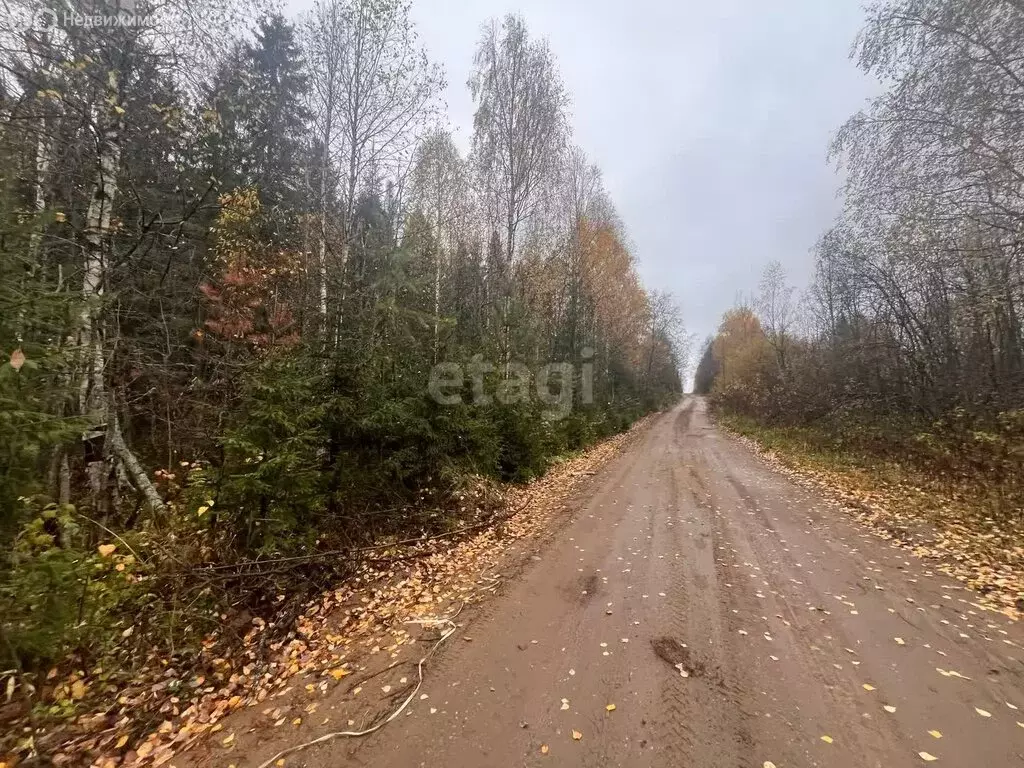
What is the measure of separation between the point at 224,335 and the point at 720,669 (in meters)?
11.1

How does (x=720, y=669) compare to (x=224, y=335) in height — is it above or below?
below

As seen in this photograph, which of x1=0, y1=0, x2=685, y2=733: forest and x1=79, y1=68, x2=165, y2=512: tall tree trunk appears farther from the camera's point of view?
x1=79, y1=68, x2=165, y2=512: tall tree trunk

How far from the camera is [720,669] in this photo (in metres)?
3.44

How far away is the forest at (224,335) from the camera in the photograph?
134 inches

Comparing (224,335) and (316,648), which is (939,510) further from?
(224,335)

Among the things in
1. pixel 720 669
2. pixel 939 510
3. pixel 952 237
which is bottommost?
pixel 720 669

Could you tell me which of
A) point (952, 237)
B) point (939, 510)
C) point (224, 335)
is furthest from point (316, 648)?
point (952, 237)

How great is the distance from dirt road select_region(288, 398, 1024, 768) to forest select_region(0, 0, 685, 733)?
235 cm

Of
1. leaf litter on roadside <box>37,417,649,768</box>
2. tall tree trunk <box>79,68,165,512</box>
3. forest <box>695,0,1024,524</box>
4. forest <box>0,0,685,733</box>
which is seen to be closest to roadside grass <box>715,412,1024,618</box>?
forest <box>695,0,1024,524</box>

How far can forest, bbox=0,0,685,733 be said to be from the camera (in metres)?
3.41

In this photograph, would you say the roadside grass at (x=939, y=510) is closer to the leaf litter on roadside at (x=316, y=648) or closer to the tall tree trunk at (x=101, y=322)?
the leaf litter on roadside at (x=316, y=648)

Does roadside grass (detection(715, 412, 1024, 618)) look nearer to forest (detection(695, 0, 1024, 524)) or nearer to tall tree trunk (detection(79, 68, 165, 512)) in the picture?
forest (detection(695, 0, 1024, 524))

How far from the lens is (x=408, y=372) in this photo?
755 cm

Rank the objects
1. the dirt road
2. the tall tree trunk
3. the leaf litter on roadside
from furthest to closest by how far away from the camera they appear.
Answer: the tall tree trunk
the leaf litter on roadside
the dirt road
